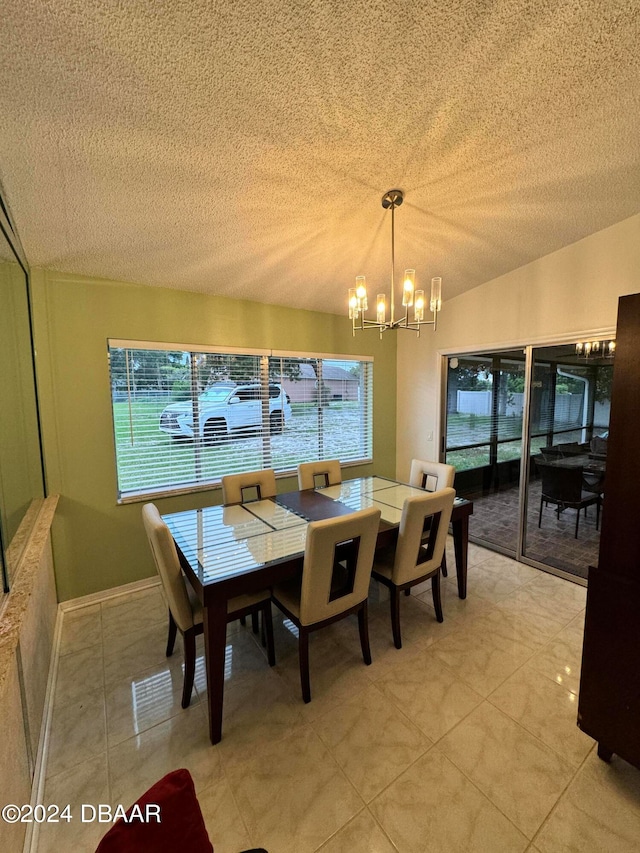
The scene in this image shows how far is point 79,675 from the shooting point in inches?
81.6

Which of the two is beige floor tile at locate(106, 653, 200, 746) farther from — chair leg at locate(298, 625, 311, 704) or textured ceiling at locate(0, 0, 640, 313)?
textured ceiling at locate(0, 0, 640, 313)

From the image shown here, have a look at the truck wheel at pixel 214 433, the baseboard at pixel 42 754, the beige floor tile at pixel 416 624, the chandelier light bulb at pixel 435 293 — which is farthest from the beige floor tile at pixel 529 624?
the truck wheel at pixel 214 433

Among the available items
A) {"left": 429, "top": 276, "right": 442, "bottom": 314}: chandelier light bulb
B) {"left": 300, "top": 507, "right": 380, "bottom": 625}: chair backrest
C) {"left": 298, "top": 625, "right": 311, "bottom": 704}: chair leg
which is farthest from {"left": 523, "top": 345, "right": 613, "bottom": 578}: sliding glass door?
{"left": 298, "top": 625, "right": 311, "bottom": 704}: chair leg

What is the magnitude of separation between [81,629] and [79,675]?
0.49m

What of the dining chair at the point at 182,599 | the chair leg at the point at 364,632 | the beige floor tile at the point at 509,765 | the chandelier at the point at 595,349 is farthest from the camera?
the chandelier at the point at 595,349

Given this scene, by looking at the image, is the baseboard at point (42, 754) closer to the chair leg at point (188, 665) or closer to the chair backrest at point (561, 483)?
the chair leg at point (188, 665)

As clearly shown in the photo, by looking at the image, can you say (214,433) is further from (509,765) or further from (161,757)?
(509,765)

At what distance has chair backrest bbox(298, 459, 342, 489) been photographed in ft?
10.6

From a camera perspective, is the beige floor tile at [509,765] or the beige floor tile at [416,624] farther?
the beige floor tile at [416,624]

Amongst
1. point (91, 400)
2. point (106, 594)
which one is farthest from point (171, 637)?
point (91, 400)

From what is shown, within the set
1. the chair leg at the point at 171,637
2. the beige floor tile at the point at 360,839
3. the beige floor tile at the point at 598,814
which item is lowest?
the beige floor tile at the point at 360,839

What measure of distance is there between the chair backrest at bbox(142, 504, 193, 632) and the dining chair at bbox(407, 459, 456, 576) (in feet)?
7.03

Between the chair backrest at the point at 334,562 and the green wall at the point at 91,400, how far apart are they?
5.91 feet

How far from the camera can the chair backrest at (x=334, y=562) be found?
1.73 m
